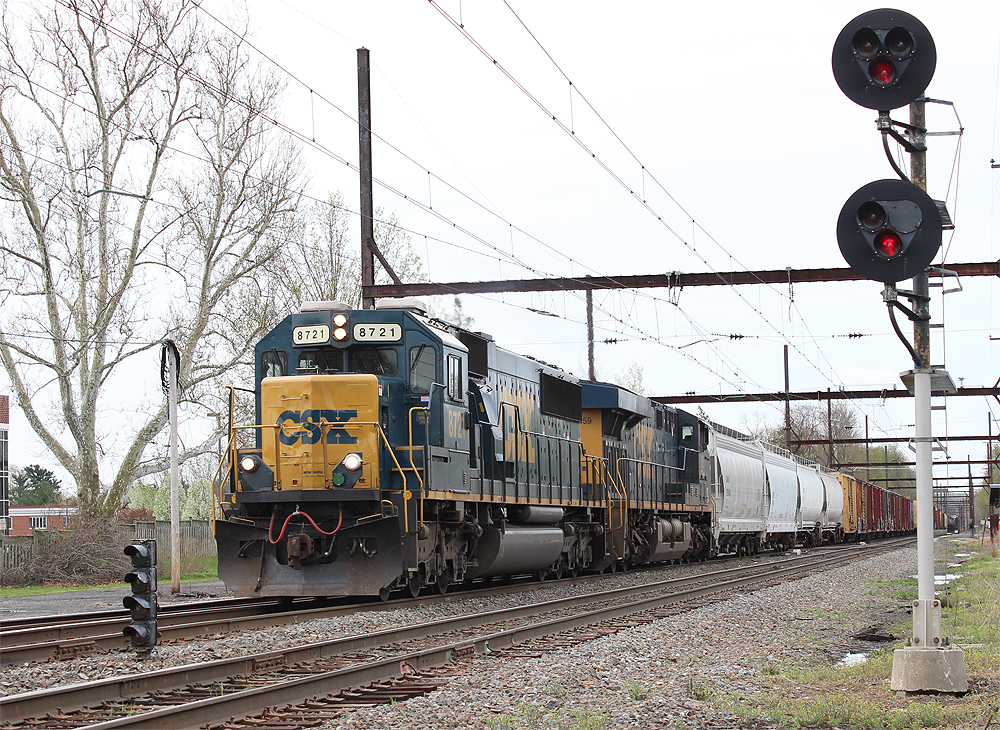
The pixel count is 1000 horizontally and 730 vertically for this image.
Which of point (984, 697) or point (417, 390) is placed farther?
point (417, 390)

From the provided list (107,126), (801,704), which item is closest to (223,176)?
(107,126)

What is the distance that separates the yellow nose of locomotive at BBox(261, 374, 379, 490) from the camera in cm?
1362

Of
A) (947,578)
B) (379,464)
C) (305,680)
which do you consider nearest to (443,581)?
(379,464)

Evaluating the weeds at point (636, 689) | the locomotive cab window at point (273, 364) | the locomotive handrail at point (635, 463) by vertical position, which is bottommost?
the weeds at point (636, 689)

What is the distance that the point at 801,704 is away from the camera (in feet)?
23.5

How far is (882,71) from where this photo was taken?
276 inches

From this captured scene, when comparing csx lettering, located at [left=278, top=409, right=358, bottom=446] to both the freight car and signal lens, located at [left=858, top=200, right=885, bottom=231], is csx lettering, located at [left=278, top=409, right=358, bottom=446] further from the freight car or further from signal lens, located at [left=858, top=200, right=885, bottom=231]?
signal lens, located at [left=858, top=200, right=885, bottom=231]

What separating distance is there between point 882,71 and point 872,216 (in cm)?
95

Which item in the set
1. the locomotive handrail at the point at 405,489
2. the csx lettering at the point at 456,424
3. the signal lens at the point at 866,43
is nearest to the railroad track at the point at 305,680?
the locomotive handrail at the point at 405,489

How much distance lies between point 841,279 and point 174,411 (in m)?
13.1

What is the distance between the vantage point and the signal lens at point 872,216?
7.06 m

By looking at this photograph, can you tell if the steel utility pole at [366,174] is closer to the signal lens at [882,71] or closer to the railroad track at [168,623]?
the railroad track at [168,623]

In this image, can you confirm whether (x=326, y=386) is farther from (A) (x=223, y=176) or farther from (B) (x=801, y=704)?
(A) (x=223, y=176)

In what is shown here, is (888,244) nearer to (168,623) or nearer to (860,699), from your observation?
(860,699)
